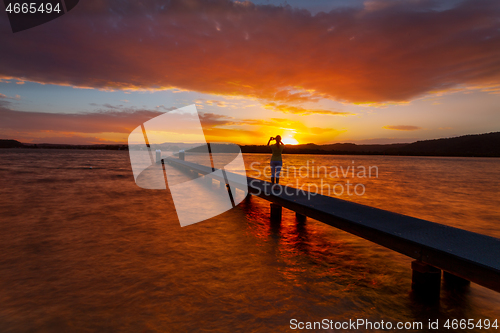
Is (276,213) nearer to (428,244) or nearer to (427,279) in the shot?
(427,279)

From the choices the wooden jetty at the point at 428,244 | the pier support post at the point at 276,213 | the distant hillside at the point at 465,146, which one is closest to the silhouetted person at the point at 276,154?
the pier support post at the point at 276,213

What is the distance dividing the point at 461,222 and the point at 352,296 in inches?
281

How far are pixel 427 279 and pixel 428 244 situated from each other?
23.5 inches

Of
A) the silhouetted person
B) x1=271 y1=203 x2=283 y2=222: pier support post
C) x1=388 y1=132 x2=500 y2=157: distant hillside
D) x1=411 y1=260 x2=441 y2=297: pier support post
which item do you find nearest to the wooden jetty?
x1=411 y1=260 x2=441 y2=297: pier support post

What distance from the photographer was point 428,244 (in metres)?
3.45

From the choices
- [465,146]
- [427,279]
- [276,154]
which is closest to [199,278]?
[427,279]

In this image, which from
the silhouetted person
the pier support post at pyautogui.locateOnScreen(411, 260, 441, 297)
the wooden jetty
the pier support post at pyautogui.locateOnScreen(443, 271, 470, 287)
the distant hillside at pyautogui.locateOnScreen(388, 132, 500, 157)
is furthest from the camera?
the distant hillside at pyautogui.locateOnScreen(388, 132, 500, 157)

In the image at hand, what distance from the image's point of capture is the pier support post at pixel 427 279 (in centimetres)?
355

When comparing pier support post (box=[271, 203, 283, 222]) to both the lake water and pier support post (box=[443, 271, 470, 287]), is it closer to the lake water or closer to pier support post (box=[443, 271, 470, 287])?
the lake water

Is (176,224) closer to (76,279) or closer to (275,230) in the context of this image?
(275,230)

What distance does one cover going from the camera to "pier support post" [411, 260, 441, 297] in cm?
355

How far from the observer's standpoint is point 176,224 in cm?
768

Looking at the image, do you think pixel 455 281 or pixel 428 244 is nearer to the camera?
pixel 428 244

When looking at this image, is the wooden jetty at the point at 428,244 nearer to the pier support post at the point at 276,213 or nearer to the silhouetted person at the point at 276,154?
the pier support post at the point at 276,213
